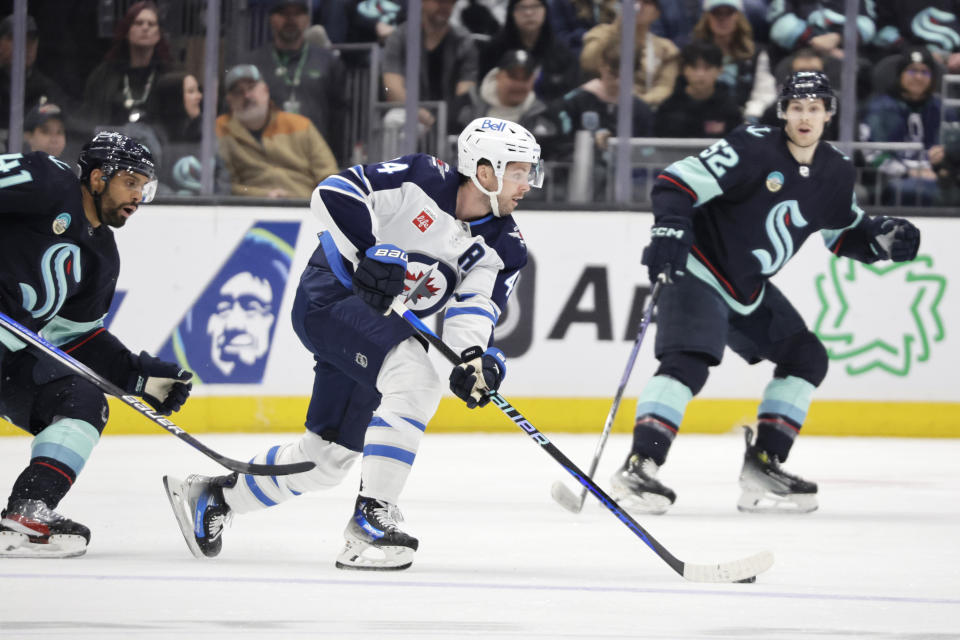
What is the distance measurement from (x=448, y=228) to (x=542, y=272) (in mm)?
3070

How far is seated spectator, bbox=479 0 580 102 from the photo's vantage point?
21.8 feet

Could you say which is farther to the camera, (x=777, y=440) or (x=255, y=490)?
(x=777, y=440)

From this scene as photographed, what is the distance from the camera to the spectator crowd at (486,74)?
6.28 m

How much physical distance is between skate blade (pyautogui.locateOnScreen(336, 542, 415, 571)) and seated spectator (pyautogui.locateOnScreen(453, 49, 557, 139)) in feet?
11.9

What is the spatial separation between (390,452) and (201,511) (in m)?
0.49

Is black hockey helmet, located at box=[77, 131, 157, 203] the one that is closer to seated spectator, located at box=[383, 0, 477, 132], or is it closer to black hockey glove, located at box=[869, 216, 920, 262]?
black hockey glove, located at box=[869, 216, 920, 262]

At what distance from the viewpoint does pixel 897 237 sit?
4594 millimetres

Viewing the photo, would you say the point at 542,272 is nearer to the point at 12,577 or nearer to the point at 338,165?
the point at 338,165

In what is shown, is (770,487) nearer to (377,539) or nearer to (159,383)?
(377,539)

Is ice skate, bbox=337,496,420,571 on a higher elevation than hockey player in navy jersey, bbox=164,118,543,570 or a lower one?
lower

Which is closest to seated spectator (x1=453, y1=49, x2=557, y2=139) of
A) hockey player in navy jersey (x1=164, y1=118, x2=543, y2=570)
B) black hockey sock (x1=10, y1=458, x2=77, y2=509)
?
hockey player in navy jersey (x1=164, y1=118, x2=543, y2=570)

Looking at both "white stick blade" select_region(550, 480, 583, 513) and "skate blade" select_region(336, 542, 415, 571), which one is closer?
"skate blade" select_region(336, 542, 415, 571)

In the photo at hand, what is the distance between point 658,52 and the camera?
21.7 ft

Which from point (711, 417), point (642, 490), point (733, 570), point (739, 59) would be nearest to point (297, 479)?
point (733, 570)
